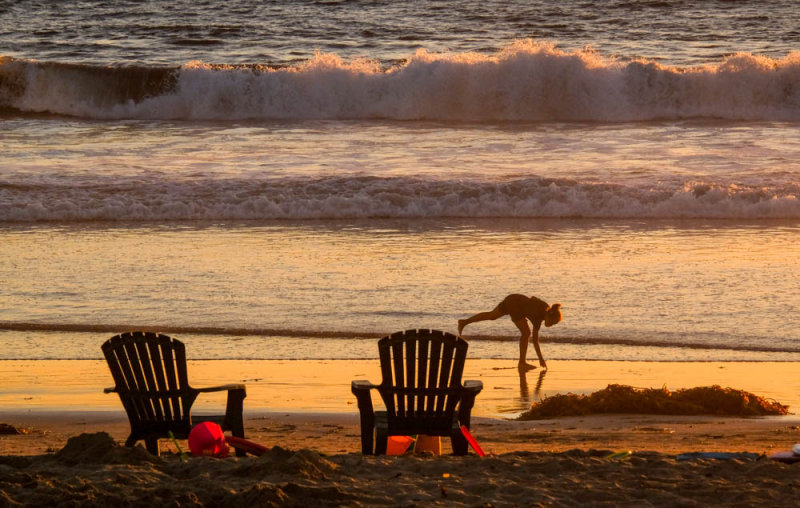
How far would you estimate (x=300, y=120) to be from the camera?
2992cm

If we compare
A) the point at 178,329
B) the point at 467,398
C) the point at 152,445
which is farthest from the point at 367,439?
the point at 178,329

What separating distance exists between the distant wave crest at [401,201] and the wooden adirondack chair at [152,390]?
11.8 m

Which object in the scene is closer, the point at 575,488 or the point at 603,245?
the point at 575,488

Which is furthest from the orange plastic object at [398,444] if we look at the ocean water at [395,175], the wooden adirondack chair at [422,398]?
the ocean water at [395,175]

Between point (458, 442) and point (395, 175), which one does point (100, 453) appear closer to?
point (458, 442)

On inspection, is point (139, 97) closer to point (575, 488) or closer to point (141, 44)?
point (141, 44)

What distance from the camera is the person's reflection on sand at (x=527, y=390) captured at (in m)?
9.74

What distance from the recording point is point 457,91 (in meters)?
30.9

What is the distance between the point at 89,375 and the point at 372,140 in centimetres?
1647

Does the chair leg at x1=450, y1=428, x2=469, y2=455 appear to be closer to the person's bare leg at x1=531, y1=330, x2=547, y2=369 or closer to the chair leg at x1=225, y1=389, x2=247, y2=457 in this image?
the chair leg at x1=225, y1=389, x2=247, y2=457

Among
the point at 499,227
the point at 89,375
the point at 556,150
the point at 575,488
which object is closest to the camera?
the point at 575,488

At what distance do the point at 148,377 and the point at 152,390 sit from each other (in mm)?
81

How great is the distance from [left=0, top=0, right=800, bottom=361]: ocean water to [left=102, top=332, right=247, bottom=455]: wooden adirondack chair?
11.1 ft

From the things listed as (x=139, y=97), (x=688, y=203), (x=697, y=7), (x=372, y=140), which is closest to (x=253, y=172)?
(x=372, y=140)
